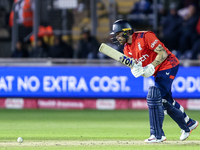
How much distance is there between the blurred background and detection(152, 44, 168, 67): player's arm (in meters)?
5.55

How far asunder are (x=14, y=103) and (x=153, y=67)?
7.07m

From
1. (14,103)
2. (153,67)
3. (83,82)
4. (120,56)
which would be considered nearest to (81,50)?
Result: (83,82)

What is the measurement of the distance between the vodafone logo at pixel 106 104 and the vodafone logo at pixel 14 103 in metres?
2.22

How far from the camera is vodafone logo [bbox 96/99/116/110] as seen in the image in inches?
485

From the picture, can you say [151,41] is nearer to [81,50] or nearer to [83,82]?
[83,82]

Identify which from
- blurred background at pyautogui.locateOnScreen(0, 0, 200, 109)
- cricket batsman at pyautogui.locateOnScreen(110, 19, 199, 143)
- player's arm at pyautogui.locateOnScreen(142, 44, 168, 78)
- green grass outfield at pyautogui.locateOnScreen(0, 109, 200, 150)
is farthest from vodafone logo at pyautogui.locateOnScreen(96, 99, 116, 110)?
player's arm at pyautogui.locateOnScreen(142, 44, 168, 78)

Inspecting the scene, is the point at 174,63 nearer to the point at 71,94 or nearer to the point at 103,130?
the point at 103,130

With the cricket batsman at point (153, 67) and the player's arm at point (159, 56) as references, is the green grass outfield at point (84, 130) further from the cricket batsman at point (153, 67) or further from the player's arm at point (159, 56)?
the player's arm at point (159, 56)

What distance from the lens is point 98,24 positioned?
14.6 metres

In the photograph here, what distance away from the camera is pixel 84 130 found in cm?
856

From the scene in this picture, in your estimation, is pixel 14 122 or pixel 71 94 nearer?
pixel 14 122

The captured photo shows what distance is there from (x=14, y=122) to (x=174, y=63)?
14.8 feet

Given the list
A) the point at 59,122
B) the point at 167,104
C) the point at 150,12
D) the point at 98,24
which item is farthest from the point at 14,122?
the point at 150,12

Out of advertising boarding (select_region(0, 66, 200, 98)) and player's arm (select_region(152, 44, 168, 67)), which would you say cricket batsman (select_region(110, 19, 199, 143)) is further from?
advertising boarding (select_region(0, 66, 200, 98))
